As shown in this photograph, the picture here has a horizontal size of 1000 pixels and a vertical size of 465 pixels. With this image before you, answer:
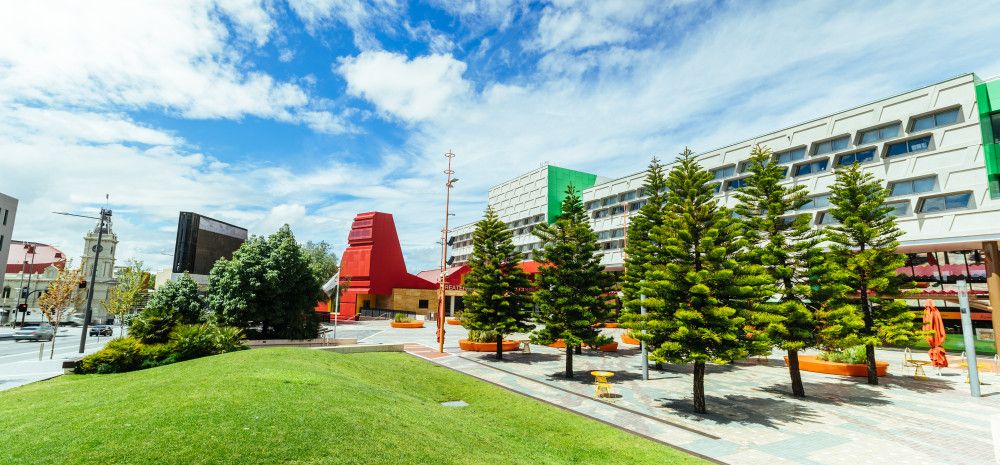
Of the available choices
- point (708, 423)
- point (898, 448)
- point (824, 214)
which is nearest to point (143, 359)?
point (708, 423)

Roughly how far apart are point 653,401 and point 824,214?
26709mm

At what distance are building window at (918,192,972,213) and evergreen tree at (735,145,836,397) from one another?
16.2 meters

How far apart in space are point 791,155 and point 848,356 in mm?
19610

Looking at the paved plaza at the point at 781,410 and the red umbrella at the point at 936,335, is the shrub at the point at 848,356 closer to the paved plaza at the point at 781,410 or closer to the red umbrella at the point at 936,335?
the paved plaza at the point at 781,410

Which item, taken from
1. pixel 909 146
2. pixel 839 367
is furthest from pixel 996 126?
pixel 839 367

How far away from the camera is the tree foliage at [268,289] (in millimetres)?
27000

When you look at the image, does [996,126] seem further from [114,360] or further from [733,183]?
[114,360]

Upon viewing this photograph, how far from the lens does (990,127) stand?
2641cm

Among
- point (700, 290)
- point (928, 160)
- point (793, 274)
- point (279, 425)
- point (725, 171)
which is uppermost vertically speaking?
point (725, 171)

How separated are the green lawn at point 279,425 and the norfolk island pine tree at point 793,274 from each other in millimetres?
9730

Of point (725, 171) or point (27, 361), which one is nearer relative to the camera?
point (27, 361)

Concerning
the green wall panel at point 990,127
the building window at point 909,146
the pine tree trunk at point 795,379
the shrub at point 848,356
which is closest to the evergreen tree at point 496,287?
the pine tree trunk at point 795,379

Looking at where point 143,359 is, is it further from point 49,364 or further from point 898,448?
point 898,448

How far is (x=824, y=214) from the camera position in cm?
3362
